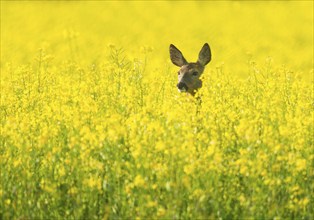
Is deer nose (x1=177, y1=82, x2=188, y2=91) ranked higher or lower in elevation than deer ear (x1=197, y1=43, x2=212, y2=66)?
lower

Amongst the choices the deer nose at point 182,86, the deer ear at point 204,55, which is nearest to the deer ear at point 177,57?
the deer ear at point 204,55

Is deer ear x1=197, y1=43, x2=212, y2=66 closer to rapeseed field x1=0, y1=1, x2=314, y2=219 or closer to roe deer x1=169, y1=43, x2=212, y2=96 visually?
roe deer x1=169, y1=43, x2=212, y2=96

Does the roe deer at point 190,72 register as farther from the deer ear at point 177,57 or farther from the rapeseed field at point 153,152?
the rapeseed field at point 153,152

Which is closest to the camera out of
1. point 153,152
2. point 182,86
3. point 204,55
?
point 153,152

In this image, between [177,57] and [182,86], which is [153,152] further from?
[177,57]

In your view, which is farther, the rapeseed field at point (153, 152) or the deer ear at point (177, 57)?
the deer ear at point (177, 57)

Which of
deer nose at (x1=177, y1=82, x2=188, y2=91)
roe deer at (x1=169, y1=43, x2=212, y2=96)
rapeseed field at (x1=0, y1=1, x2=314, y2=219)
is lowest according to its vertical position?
rapeseed field at (x1=0, y1=1, x2=314, y2=219)

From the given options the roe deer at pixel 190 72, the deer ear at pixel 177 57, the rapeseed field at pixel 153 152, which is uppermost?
the deer ear at pixel 177 57

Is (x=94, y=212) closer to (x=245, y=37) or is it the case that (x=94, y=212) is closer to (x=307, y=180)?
(x=307, y=180)

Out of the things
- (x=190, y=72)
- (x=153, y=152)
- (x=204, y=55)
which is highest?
(x=204, y=55)

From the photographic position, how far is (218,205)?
21.7ft

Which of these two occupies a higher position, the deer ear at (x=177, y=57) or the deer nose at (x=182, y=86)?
the deer ear at (x=177, y=57)

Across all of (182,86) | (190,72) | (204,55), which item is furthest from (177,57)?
(182,86)

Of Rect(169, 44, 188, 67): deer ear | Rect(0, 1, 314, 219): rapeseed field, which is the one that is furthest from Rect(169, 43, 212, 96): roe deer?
Rect(0, 1, 314, 219): rapeseed field
